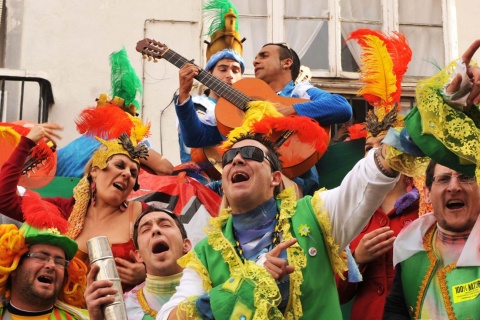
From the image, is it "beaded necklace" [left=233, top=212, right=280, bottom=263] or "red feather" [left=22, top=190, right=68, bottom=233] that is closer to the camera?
"beaded necklace" [left=233, top=212, right=280, bottom=263]

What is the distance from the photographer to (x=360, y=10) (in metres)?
11.8

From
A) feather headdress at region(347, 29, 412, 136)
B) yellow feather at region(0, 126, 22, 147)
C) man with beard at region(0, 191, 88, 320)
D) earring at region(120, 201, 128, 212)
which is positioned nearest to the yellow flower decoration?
man with beard at region(0, 191, 88, 320)

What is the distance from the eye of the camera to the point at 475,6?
39.0 ft

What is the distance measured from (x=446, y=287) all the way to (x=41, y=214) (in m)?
2.61

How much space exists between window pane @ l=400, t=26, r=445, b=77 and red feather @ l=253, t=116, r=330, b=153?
4.21 m

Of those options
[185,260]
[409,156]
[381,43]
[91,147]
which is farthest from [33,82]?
[409,156]

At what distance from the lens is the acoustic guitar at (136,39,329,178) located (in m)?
7.68

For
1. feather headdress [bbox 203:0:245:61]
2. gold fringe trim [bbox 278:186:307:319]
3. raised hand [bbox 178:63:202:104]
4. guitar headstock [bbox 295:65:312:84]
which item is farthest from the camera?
feather headdress [bbox 203:0:245:61]

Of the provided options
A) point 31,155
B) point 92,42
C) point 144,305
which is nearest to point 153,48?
point 31,155

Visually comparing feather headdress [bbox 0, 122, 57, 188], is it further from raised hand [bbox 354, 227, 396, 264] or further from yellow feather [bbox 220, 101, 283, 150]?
raised hand [bbox 354, 227, 396, 264]

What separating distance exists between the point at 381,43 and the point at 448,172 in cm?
208

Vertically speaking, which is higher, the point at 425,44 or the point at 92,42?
the point at 425,44

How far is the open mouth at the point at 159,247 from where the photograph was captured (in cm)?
673

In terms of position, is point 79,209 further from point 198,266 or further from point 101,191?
point 198,266
